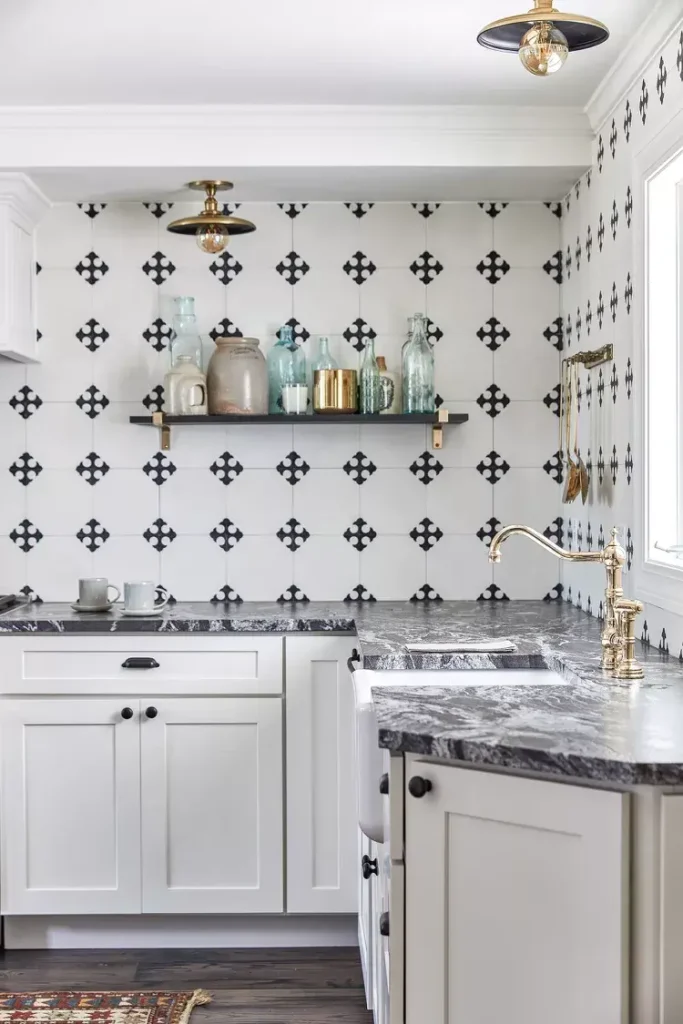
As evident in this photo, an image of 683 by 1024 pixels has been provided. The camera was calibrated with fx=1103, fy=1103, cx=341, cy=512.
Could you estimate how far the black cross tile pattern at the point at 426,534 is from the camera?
3.55 m

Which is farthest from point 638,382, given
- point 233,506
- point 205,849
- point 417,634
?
point 205,849

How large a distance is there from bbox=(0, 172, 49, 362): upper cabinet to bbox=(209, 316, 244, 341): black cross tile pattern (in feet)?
1.87

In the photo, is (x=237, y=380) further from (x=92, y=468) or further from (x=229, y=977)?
(x=229, y=977)

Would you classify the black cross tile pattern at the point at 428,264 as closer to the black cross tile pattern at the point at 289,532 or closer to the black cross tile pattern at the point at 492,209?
the black cross tile pattern at the point at 492,209

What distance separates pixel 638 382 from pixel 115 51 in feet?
4.93

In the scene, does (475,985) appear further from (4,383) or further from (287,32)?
(4,383)

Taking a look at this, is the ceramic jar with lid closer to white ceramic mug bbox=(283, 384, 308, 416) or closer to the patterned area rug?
white ceramic mug bbox=(283, 384, 308, 416)

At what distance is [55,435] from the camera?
11.6ft

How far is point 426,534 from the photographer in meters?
3.55

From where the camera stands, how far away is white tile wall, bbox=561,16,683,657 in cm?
254

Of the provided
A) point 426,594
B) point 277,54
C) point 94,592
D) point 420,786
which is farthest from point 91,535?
point 420,786

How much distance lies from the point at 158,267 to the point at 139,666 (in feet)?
4.29

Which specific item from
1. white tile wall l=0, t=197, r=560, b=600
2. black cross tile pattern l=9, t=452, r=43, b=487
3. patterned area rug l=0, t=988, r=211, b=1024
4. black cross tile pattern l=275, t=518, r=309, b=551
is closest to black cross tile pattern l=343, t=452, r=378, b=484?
white tile wall l=0, t=197, r=560, b=600

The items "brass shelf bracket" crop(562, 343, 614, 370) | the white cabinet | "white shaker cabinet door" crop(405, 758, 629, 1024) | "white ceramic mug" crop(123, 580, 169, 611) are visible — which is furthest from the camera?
"white ceramic mug" crop(123, 580, 169, 611)
